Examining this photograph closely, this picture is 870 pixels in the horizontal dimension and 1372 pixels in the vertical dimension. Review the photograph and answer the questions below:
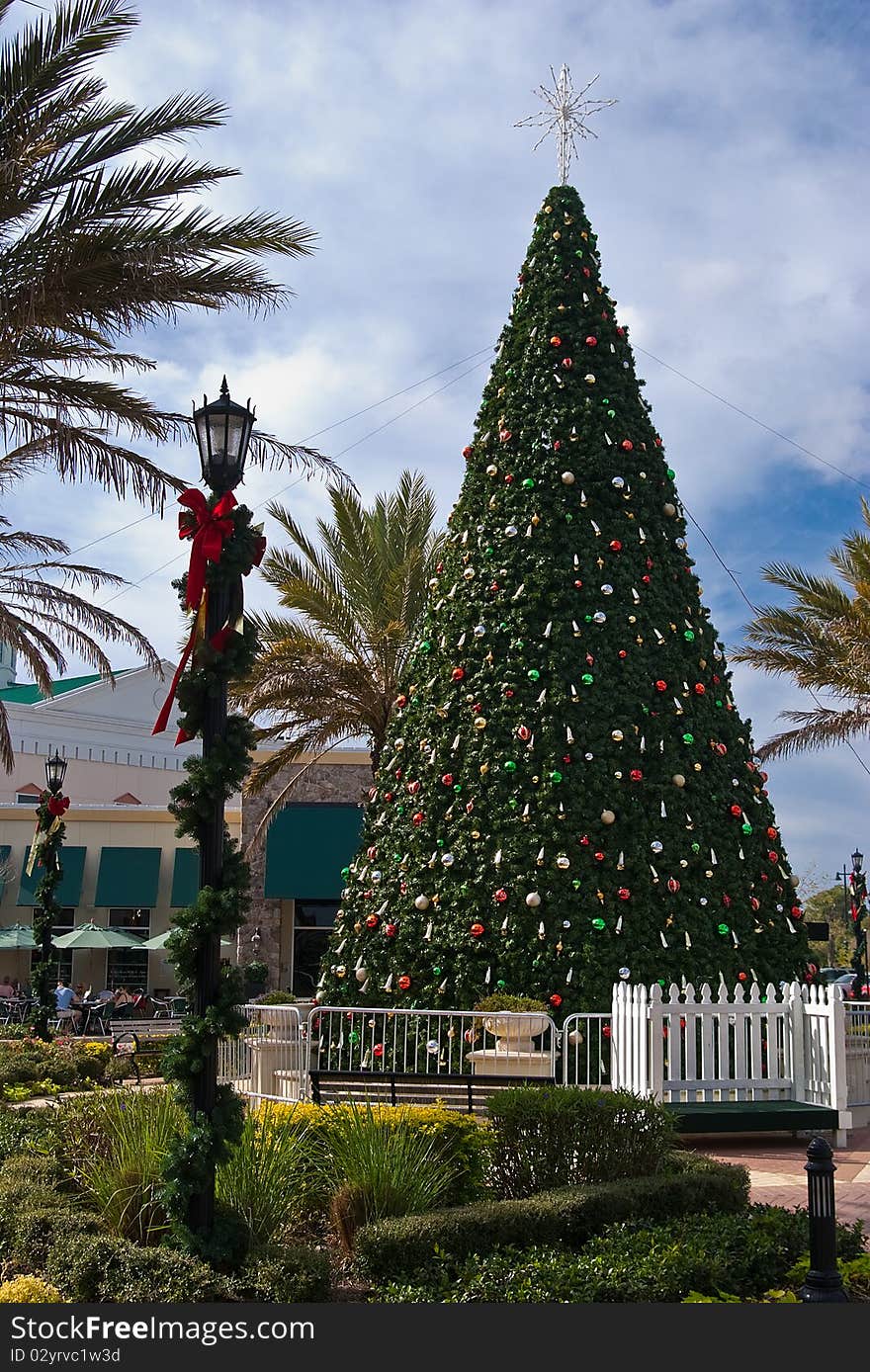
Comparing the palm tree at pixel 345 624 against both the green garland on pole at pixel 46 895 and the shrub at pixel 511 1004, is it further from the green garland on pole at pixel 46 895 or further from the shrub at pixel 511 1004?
the shrub at pixel 511 1004

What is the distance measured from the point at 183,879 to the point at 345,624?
43.6 ft

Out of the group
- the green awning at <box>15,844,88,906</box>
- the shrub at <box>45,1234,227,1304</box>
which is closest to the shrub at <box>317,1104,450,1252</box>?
the shrub at <box>45,1234,227,1304</box>

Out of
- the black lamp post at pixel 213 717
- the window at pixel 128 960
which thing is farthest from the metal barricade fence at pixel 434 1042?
the window at pixel 128 960

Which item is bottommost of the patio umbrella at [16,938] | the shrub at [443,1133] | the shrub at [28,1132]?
the shrub at [28,1132]

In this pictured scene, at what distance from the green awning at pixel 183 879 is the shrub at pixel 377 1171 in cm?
2417

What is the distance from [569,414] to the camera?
14.1 m

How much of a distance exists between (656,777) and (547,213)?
7.34 meters

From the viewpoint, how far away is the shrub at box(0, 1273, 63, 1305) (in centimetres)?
522

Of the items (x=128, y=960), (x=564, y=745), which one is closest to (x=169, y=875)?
(x=128, y=960)

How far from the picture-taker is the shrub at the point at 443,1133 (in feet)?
23.7

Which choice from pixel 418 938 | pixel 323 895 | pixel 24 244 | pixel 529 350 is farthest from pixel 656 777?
pixel 323 895

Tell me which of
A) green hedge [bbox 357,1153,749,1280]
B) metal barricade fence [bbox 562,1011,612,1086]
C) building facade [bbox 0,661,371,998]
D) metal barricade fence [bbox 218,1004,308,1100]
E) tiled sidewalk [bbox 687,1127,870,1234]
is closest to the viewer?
green hedge [bbox 357,1153,749,1280]

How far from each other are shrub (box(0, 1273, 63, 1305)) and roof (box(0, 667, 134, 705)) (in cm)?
4046

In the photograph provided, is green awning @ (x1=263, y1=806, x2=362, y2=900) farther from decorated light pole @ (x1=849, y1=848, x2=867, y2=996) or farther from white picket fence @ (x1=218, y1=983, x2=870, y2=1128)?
white picket fence @ (x1=218, y1=983, x2=870, y2=1128)
